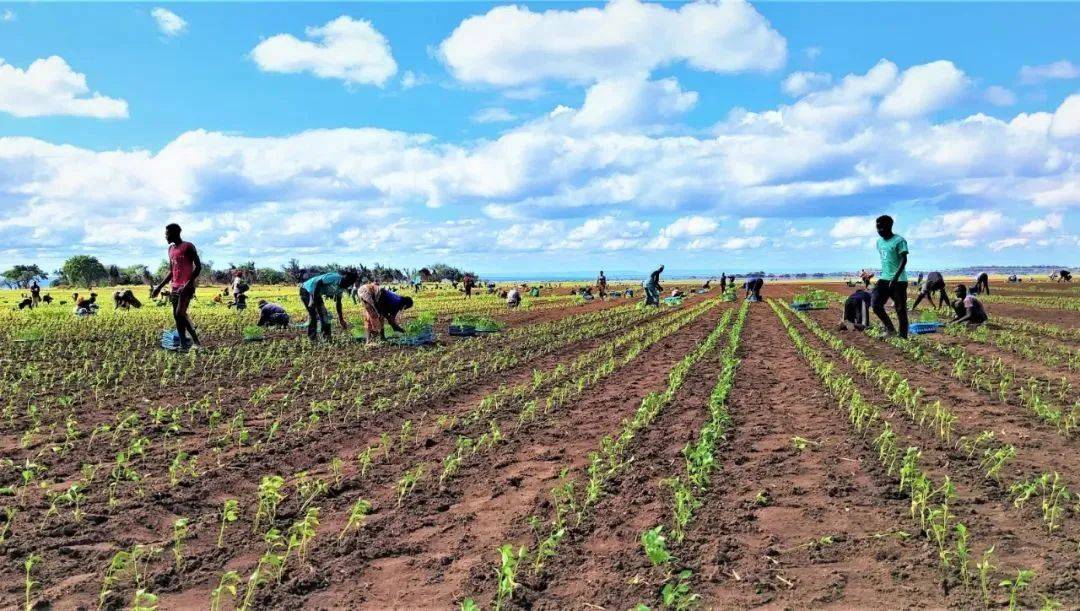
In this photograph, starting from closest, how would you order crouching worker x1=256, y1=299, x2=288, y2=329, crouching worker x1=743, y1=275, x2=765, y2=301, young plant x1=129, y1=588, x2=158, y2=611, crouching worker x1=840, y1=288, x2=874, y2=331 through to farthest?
young plant x1=129, y1=588, x2=158, y2=611
crouching worker x1=840, y1=288, x2=874, y2=331
crouching worker x1=256, y1=299, x2=288, y2=329
crouching worker x1=743, y1=275, x2=765, y2=301

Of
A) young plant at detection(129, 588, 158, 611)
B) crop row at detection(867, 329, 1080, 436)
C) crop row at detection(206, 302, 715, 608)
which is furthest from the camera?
crop row at detection(867, 329, 1080, 436)

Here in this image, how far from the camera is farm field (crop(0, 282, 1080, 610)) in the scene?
3.37 m

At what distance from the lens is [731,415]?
6.85 meters

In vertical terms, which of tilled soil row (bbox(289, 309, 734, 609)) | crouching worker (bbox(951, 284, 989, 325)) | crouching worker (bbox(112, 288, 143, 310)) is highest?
crouching worker (bbox(112, 288, 143, 310))

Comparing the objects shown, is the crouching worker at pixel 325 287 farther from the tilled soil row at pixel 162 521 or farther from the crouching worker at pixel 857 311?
the crouching worker at pixel 857 311

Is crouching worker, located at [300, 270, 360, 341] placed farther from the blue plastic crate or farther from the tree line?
the tree line

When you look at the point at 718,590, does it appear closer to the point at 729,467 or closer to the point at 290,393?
the point at 729,467

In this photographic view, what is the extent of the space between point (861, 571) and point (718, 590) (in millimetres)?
786

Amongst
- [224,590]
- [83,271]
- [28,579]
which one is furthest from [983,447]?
[83,271]

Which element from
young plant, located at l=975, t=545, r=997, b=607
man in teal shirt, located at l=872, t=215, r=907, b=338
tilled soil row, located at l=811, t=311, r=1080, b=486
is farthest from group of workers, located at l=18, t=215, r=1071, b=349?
young plant, located at l=975, t=545, r=997, b=607

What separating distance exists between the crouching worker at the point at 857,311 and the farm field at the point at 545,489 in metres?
5.17

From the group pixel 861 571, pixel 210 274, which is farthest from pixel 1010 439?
pixel 210 274

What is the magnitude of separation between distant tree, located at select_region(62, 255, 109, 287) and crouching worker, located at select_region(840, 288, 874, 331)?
295ft

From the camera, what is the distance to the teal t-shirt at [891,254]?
11594 millimetres
